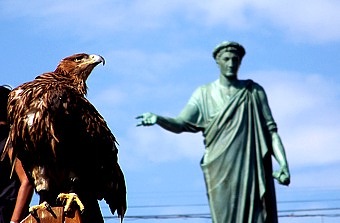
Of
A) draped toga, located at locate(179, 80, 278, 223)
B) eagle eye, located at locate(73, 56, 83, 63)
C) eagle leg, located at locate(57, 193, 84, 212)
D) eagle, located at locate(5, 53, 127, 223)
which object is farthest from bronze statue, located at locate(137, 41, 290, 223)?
eagle leg, located at locate(57, 193, 84, 212)

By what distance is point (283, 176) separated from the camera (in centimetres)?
944

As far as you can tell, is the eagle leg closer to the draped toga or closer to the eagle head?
the eagle head

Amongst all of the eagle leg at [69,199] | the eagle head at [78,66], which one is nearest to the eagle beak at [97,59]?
the eagle head at [78,66]

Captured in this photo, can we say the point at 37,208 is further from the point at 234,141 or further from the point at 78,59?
the point at 234,141

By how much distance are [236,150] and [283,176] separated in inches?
20.6

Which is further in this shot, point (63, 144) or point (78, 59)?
point (78, 59)

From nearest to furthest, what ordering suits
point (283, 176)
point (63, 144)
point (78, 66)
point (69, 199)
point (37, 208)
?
point (37, 208) < point (69, 199) < point (63, 144) < point (283, 176) < point (78, 66)

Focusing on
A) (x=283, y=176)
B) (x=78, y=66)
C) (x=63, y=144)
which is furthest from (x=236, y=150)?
(x=63, y=144)

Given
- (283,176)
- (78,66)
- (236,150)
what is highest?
(78,66)

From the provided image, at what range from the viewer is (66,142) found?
9.04 m

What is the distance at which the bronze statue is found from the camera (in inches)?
380

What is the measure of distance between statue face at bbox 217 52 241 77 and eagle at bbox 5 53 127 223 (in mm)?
1103

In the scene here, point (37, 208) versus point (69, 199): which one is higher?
point (69, 199)

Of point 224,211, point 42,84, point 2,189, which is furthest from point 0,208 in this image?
point 224,211
